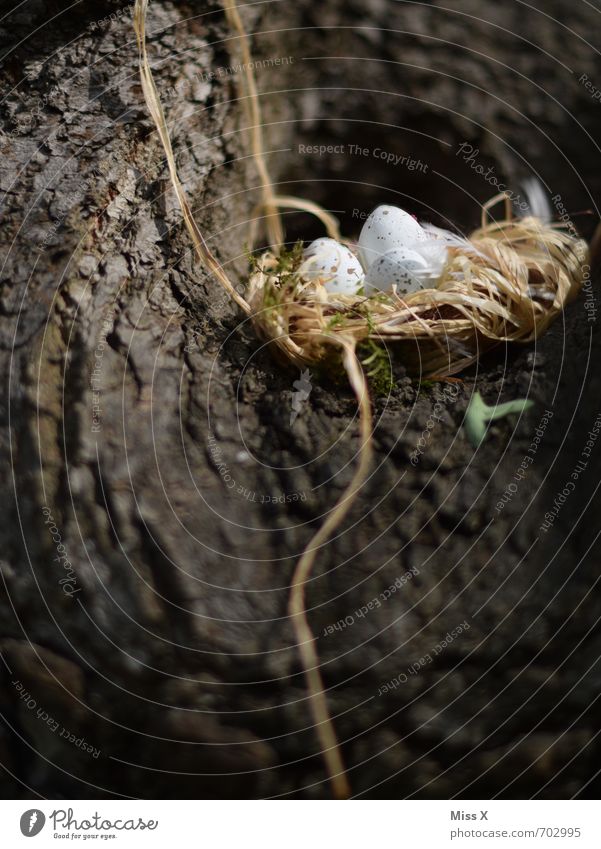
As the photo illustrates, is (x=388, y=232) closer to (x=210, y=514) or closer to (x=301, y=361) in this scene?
(x=301, y=361)

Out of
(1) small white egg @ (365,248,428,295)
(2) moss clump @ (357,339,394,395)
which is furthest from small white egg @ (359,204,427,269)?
(2) moss clump @ (357,339,394,395)

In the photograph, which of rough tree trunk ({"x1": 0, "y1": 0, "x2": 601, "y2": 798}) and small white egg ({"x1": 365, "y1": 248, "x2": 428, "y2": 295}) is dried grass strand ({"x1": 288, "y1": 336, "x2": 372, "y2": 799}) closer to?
rough tree trunk ({"x1": 0, "y1": 0, "x2": 601, "y2": 798})

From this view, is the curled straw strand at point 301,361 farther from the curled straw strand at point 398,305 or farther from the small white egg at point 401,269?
the small white egg at point 401,269

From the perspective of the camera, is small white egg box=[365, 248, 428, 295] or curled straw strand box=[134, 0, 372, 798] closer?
curled straw strand box=[134, 0, 372, 798]

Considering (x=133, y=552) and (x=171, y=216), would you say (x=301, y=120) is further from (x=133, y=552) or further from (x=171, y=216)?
(x=133, y=552)

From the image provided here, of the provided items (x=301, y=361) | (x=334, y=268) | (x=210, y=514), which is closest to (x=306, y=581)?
(x=210, y=514)

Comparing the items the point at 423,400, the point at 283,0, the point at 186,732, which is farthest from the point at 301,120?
the point at 186,732
